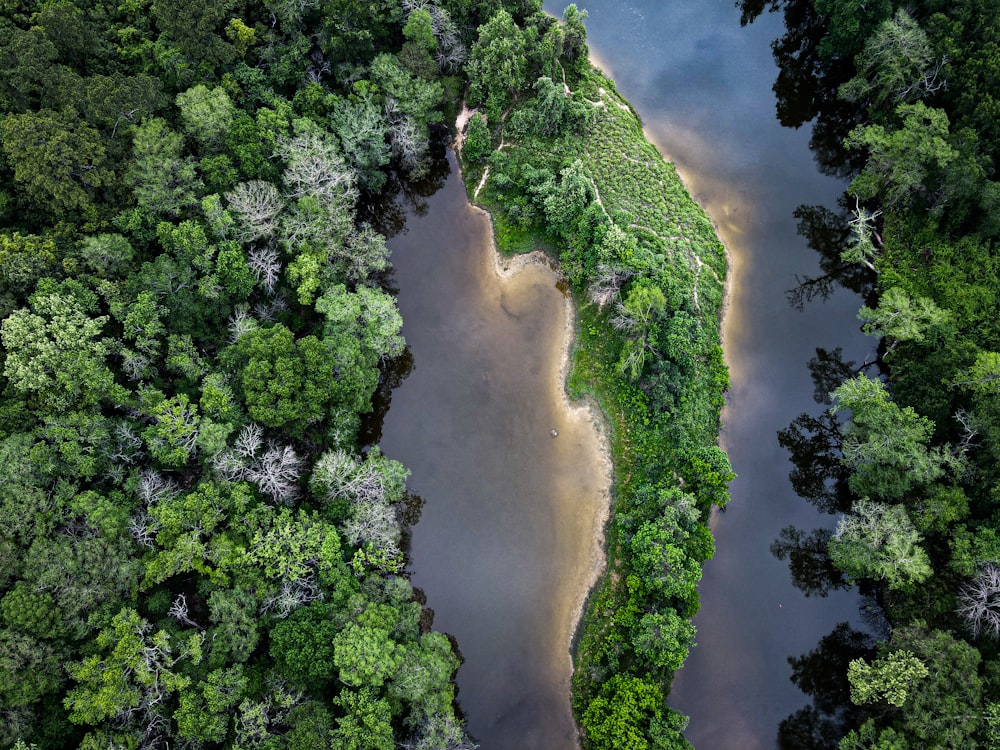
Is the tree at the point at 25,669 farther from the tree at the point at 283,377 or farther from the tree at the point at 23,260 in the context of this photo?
the tree at the point at 23,260

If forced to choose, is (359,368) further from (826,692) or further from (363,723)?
(826,692)

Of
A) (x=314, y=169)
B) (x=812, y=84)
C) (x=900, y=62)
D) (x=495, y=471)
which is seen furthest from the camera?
(x=812, y=84)

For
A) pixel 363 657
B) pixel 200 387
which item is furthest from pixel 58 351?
pixel 363 657

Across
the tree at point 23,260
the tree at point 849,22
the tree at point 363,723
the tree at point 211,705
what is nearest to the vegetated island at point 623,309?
the tree at point 363,723

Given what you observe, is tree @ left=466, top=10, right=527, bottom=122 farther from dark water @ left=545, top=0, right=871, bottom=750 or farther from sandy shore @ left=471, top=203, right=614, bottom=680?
dark water @ left=545, top=0, right=871, bottom=750

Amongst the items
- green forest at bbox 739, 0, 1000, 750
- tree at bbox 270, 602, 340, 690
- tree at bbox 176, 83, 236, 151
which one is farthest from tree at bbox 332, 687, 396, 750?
tree at bbox 176, 83, 236, 151

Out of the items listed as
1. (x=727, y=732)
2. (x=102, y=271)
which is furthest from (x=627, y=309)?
(x=102, y=271)
